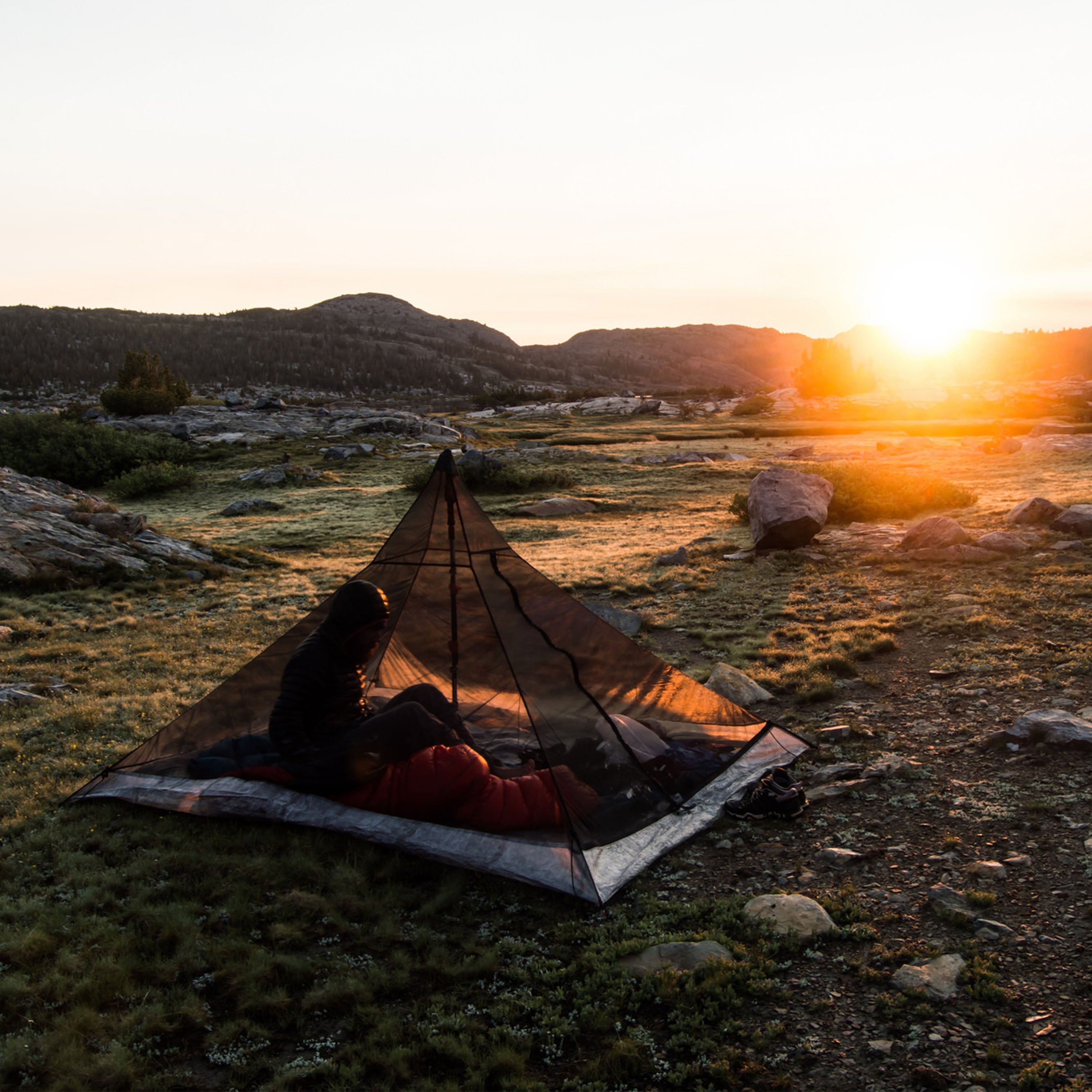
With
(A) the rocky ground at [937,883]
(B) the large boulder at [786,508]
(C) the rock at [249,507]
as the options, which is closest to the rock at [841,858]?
(A) the rocky ground at [937,883]

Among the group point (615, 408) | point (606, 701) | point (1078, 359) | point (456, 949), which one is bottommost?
point (456, 949)

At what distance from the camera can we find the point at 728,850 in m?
5.55

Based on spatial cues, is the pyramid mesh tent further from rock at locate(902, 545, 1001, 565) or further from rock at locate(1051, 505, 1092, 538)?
rock at locate(1051, 505, 1092, 538)

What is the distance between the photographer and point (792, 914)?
4668mm

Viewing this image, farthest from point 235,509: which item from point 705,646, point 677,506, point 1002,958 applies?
point 1002,958

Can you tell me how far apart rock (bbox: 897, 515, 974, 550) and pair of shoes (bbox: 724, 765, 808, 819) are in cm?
931

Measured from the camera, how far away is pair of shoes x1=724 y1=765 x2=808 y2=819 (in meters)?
5.87

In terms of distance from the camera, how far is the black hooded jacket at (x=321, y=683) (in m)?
5.53

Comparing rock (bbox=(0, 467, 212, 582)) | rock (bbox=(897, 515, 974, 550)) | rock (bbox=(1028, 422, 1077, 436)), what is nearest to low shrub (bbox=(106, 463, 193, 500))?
rock (bbox=(0, 467, 212, 582))

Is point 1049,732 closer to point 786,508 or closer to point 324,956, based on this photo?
point 324,956

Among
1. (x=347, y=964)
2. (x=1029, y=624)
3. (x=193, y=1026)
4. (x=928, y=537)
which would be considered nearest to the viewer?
(x=193, y=1026)

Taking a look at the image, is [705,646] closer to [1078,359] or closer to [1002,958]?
[1002,958]

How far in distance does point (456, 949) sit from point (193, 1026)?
4.73ft

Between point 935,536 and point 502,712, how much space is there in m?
10.7
